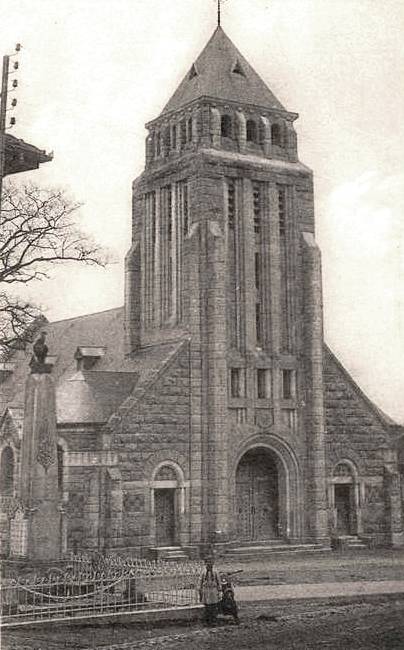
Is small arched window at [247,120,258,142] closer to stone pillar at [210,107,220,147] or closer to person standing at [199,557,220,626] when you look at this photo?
stone pillar at [210,107,220,147]

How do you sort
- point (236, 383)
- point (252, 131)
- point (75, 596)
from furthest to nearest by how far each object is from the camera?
1. point (252, 131)
2. point (236, 383)
3. point (75, 596)

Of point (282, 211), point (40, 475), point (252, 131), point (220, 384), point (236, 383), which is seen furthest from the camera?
point (252, 131)

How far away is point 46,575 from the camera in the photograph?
22.4m

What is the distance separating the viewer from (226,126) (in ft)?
136

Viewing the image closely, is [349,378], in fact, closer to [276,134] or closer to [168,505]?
[168,505]

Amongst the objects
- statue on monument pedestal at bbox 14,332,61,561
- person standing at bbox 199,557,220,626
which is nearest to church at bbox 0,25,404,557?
statue on monument pedestal at bbox 14,332,61,561

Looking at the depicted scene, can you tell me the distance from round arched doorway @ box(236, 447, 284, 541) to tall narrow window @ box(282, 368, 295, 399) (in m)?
2.53

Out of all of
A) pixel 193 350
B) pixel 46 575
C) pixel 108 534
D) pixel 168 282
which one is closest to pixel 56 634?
pixel 46 575

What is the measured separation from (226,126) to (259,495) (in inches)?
623

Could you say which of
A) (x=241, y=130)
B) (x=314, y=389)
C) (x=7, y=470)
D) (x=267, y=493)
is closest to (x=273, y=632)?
(x=267, y=493)

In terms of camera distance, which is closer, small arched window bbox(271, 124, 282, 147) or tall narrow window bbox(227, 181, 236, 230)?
tall narrow window bbox(227, 181, 236, 230)

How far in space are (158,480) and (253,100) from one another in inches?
666

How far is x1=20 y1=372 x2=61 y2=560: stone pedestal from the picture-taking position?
23.1 m

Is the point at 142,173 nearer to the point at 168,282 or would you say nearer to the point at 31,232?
the point at 168,282
